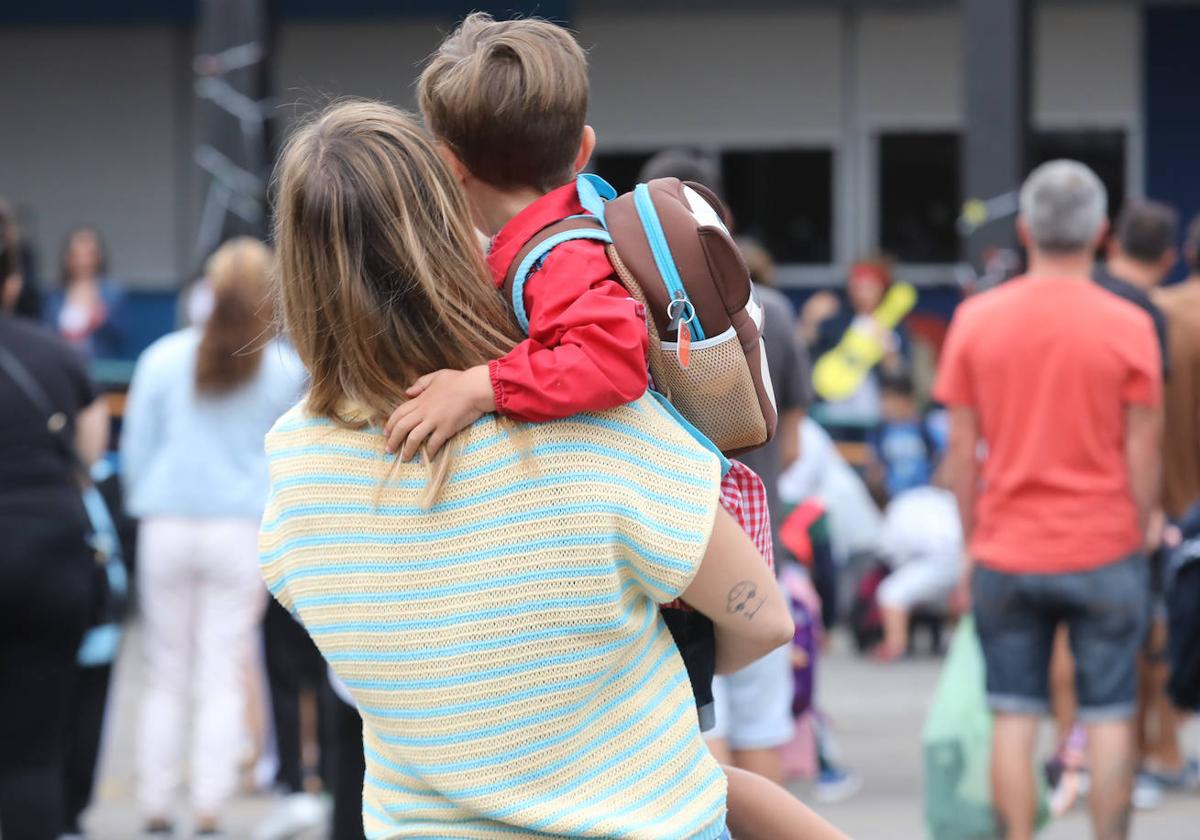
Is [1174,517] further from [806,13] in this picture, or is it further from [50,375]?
[806,13]

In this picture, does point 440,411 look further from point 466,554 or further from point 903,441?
point 903,441

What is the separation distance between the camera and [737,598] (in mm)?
2088

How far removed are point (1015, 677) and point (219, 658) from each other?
107 inches

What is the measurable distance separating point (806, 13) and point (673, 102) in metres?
1.34

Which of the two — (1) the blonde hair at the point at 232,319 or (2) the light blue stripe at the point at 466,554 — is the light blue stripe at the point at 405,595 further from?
(1) the blonde hair at the point at 232,319

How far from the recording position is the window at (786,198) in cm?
1612

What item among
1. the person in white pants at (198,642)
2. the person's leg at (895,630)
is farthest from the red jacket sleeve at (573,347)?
the person's leg at (895,630)

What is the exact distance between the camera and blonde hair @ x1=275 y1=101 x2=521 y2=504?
199 centimetres

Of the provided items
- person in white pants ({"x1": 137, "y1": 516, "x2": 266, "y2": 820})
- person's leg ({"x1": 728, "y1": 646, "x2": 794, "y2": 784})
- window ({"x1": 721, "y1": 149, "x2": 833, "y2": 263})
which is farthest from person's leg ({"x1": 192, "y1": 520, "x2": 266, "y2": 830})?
window ({"x1": 721, "y1": 149, "x2": 833, "y2": 263})

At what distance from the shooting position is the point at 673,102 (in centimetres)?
1600

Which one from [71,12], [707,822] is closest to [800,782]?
[707,822]

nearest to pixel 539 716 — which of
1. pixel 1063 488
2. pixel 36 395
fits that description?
pixel 36 395

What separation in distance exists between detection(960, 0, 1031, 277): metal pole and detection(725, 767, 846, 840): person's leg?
503cm

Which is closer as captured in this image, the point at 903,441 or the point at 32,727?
the point at 32,727
